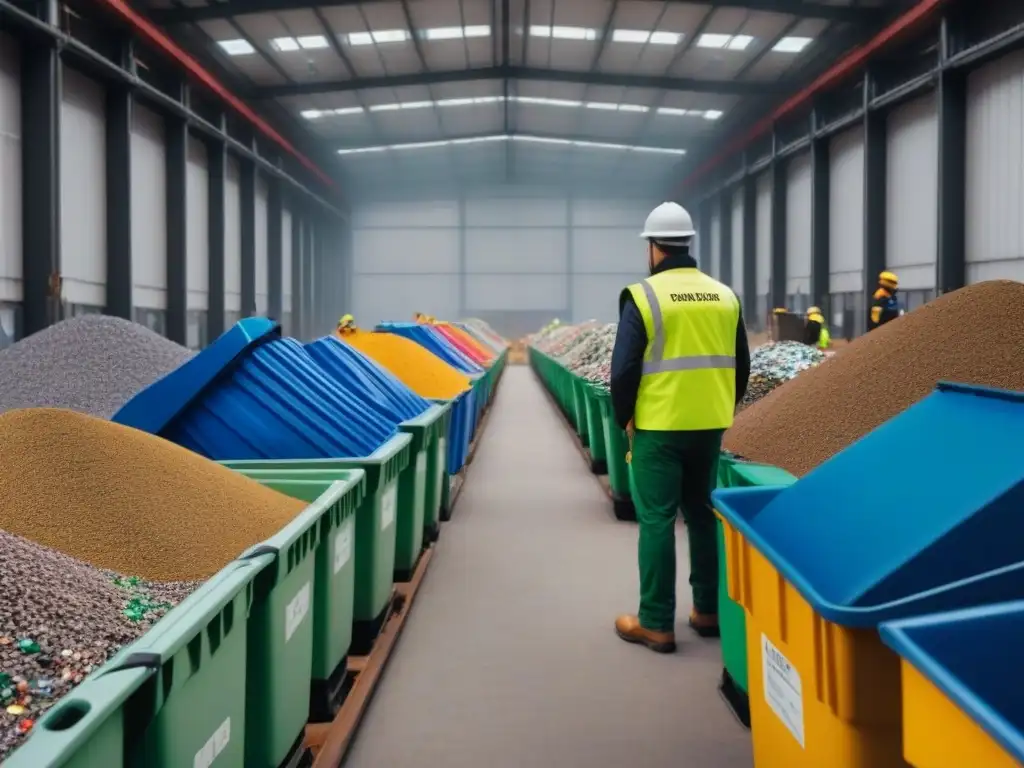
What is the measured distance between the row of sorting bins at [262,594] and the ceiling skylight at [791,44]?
11.3 metres

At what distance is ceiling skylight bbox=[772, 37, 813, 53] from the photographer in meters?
13.8

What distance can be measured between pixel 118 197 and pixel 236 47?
3750 millimetres

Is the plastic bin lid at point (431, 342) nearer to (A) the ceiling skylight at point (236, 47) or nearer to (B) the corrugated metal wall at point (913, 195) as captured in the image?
(B) the corrugated metal wall at point (913, 195)

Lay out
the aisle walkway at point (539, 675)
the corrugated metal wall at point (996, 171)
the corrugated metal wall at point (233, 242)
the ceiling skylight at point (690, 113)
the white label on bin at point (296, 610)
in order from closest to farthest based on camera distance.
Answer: the white label on bin at point (296, 610), the aisle walkway at point (539, 675), the corrugated metal wall at point (996, 171), the corrugated metal wall at point (233, 242), the ceiling skylight at point (690, 113)

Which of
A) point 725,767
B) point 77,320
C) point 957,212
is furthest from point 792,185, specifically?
point 725,767

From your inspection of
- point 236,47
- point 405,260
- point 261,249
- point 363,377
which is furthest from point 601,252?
point 363,377

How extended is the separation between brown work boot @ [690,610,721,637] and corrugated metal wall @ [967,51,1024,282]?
25.0 ft

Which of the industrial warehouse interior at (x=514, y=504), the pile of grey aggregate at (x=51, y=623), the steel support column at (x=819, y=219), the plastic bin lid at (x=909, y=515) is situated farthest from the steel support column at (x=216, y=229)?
the plastic bin lid at (x=909, y=515)

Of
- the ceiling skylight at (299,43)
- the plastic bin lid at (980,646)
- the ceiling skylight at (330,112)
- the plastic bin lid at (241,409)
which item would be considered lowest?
the plastic bin lid at (980,646)

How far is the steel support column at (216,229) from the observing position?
15.2 m

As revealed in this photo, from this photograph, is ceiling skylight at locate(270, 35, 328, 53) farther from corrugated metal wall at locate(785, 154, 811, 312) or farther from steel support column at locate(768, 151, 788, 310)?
steel support column at locate(768, 151, 788, 310)

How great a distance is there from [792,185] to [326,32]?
849cm

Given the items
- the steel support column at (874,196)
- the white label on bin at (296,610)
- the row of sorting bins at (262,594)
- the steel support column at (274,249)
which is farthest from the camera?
the steel support column at (274,249)

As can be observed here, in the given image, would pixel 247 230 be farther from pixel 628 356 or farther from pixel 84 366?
pixel 628 356
